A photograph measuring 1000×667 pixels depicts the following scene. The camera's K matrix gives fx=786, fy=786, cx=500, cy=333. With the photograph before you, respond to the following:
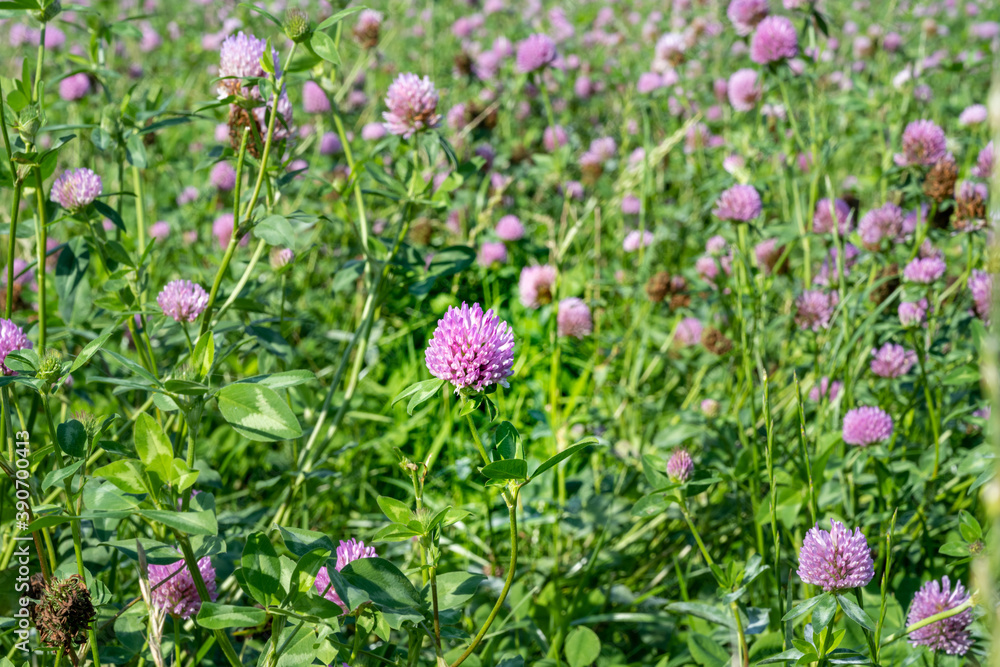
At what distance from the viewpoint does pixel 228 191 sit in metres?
2.60

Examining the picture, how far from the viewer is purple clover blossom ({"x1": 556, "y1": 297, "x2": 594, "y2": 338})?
5.91 feet

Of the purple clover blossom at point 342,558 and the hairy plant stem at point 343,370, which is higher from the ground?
the hairy plant stem at point 343,370

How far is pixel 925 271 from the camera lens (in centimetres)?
134

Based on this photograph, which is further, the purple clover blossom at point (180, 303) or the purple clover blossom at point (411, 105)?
the purple clover blossom at point (411, 105)

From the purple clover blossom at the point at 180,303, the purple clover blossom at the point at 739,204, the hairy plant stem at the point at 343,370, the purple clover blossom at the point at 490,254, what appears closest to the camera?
the purple clover blossom at the point at 180,303

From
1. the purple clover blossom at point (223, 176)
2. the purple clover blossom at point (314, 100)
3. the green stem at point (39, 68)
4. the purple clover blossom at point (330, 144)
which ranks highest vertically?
the purple clover blossom at point (314, 100)

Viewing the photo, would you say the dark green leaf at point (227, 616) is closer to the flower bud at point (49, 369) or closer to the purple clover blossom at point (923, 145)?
the flower bud at point (49, 369)

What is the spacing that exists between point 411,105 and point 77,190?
491 mm

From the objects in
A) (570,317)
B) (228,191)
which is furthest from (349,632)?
(228,191)

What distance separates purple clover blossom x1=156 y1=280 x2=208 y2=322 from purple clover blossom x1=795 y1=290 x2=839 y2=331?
3.59ft

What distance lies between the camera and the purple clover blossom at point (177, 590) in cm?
83

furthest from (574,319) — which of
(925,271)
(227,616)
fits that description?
(227,616)

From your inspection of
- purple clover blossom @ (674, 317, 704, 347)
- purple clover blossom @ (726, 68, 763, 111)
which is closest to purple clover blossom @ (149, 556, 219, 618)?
purple clover blossom @ (674, 317, 704, 347)

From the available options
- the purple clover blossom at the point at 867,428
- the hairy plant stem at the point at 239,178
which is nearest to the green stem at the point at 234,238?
the hairy plant stem at the point at 239,178
